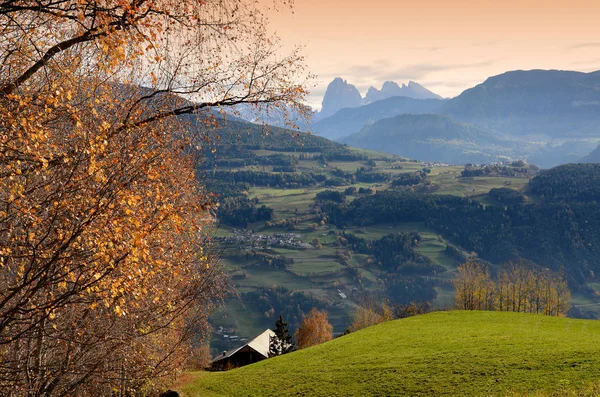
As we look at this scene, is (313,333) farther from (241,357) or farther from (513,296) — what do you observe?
(513,296)

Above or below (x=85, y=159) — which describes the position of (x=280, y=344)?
below

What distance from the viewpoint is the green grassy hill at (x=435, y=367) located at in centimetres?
2072

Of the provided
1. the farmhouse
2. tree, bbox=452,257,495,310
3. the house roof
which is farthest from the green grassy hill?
tree, bbox=452,257,495,310

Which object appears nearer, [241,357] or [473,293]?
[241,357]

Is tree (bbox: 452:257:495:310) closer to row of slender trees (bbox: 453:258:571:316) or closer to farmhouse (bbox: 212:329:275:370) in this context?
row of slender trees (bbox: 453:258:571:316)

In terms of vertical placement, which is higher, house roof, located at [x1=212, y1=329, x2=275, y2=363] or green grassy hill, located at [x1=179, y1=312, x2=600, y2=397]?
green grassy hill, located at [x1=179, y1=312, x2=600, y2=397]

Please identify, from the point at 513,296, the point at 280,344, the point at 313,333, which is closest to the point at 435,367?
the point at 280,344

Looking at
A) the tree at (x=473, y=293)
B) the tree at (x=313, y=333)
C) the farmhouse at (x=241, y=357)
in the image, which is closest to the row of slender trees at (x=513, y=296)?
the tree at (x=473, y=293)

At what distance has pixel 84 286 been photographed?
26.2 ft

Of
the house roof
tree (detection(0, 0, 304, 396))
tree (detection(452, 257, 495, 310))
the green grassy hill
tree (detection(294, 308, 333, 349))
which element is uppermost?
tree (detection(0, 0, 304, 396))

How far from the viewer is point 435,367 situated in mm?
24906

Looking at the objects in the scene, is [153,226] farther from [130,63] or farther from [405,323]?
[405,323]

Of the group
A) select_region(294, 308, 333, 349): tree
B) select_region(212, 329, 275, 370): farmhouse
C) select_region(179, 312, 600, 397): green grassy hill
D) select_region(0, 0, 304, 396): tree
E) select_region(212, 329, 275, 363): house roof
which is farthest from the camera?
select_region(294, 308, 333, 349): tree

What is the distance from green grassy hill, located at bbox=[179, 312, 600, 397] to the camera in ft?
68.0
